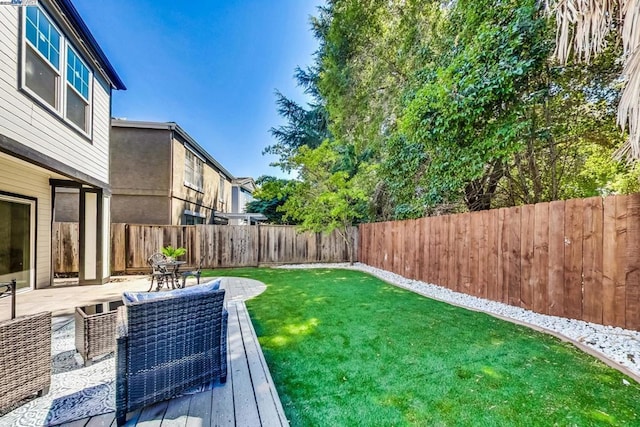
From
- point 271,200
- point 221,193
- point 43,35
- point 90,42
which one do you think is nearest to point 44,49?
point 43,35

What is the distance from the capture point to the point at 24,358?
2.14 metres

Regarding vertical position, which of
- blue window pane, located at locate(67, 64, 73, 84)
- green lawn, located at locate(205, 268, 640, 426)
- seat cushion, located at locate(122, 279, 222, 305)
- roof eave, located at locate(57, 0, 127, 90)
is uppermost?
roof eave, located at locate(57, 0, 127, 90)

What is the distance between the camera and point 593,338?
343 cm

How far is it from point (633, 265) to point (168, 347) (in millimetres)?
5051

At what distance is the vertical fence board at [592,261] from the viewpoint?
12.4 feet

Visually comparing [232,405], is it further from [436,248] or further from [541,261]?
[436,248]

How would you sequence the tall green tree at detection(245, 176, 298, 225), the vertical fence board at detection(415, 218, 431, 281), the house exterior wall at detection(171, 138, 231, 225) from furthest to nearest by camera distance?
the house exterior wall at detection(171, 138, 231, 225) → the tall green tree at detection(245, 176, 298, 225) → the vertical fence board at detection(415, 218, 431, 281)

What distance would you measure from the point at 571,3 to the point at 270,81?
39.8 feet

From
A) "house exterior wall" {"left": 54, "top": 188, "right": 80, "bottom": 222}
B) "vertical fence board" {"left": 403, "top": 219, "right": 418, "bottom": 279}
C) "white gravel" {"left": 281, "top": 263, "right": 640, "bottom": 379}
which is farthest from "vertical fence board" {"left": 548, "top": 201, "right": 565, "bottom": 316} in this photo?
"house exterior wall" {"left": 54, "top": 188, "right": 80, "bottom": 222}

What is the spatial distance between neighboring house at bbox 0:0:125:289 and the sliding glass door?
0.06 ft

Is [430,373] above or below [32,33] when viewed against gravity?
below

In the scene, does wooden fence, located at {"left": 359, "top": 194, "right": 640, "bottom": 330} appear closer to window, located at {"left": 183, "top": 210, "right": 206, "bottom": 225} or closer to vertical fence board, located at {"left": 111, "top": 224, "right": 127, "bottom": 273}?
vertical fence board, located at {"left": 111, "top": 224, "right": 127, "bottom": 273}

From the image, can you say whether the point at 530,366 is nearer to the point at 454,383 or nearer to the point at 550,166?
the point at 454,383

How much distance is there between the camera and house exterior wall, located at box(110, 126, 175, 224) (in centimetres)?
1049
